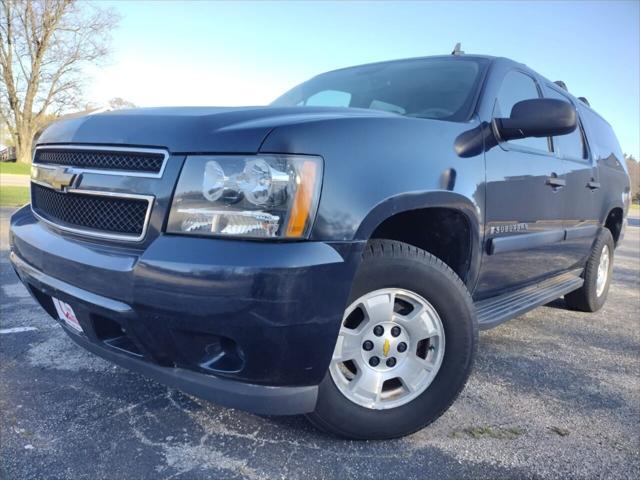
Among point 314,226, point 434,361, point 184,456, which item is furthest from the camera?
point 434,361

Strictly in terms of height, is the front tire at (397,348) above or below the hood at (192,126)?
below

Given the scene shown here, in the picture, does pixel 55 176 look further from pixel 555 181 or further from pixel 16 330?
pixel 555 181

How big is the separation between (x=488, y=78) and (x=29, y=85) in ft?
109

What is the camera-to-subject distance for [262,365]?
1773 millimetres

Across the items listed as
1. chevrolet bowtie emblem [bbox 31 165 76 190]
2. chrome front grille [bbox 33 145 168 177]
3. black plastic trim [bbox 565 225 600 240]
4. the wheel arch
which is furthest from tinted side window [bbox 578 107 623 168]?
chevrolet bowtie emblem [bbox 31 165 76 190]

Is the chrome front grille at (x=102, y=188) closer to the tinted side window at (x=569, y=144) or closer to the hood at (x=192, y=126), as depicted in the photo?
the hood at (x=192, y=126)

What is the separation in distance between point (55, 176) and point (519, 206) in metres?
2.40

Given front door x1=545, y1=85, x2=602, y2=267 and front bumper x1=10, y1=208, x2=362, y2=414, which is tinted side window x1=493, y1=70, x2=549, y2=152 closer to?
front door x1=545, y1=85, x2=602, y2=267

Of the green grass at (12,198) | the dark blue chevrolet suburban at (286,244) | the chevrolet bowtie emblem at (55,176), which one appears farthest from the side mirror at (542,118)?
the green grass at (12,198)

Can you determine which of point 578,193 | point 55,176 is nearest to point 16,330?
point 55,176

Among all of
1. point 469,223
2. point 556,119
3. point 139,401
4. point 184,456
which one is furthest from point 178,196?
point 556,119

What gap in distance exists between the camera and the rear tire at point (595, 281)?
4.55 m

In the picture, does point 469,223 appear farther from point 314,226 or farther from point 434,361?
point 314,226

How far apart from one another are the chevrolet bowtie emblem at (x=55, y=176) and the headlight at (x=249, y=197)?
2.04 ft
